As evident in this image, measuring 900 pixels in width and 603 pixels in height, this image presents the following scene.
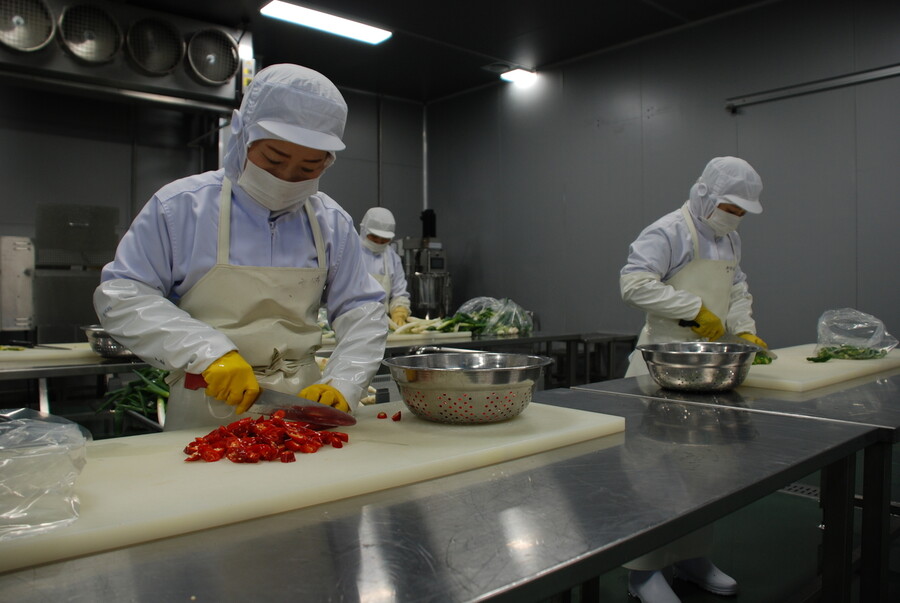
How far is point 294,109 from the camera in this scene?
161 centimetres

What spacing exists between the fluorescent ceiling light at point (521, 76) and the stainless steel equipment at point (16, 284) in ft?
14.7

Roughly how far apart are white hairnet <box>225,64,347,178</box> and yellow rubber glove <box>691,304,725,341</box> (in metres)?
2.01

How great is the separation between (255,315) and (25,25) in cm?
391

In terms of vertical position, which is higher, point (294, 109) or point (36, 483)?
point (294, 109)

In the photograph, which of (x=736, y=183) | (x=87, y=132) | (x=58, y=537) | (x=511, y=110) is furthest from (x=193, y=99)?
(x=58, y=537)

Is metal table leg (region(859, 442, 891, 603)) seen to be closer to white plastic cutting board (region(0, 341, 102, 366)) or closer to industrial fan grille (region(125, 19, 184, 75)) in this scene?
white plastic cutting board (region(0, 341, 102, 366))

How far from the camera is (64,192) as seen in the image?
5316 millimetres

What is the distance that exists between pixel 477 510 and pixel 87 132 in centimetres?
566

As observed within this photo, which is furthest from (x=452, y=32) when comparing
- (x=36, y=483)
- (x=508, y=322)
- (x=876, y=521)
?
(x=36, y=483)

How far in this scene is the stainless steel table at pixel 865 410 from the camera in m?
1.61

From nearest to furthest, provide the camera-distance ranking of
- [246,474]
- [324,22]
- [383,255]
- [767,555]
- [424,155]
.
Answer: [246,474] → [767,555] → [324,22] → [383,255] → [424,155]

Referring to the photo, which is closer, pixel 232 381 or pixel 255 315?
pixel 232 381

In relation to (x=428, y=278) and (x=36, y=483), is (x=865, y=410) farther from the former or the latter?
(x=428, y=278)

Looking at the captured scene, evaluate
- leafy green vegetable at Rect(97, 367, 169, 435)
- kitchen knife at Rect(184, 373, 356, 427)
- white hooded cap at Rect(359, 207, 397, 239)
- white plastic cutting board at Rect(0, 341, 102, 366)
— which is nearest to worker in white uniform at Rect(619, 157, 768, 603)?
kitchen knife at Rect(184, 373, 356, 427)
